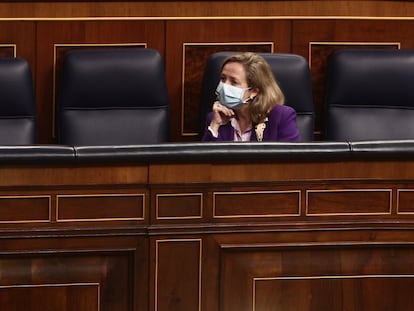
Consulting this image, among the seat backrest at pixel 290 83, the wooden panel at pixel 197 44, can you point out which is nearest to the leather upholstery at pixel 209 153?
the seat backrest at pixel 290 83

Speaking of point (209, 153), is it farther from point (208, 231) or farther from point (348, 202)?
point (348, 202)

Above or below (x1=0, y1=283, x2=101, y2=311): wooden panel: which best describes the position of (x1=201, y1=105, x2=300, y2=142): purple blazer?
above

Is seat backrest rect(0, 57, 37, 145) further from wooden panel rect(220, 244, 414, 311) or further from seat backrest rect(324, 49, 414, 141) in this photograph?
wooden panel rect(220, 244, 414, 311)

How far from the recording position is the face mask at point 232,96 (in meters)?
2.01

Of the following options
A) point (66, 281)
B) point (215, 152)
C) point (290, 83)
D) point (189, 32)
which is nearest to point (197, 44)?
point (189, 32)

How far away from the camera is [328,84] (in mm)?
2344

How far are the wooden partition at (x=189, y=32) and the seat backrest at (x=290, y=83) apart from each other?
82mm

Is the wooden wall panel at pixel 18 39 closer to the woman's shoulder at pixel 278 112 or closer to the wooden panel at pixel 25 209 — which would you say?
the woman's shoulder at pixel 278 112

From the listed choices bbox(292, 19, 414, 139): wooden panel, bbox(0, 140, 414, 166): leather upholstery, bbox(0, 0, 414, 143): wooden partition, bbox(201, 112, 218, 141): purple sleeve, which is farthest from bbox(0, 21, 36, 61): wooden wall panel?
bbox(0, 140, 414, 166): leather upholstery

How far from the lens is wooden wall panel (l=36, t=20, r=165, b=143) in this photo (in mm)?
2316

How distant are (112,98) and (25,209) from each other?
0.74 m

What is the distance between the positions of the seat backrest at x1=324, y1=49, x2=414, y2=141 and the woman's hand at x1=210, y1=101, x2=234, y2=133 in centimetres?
35

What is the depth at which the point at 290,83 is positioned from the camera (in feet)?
7.36

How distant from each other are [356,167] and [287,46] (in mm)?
846
